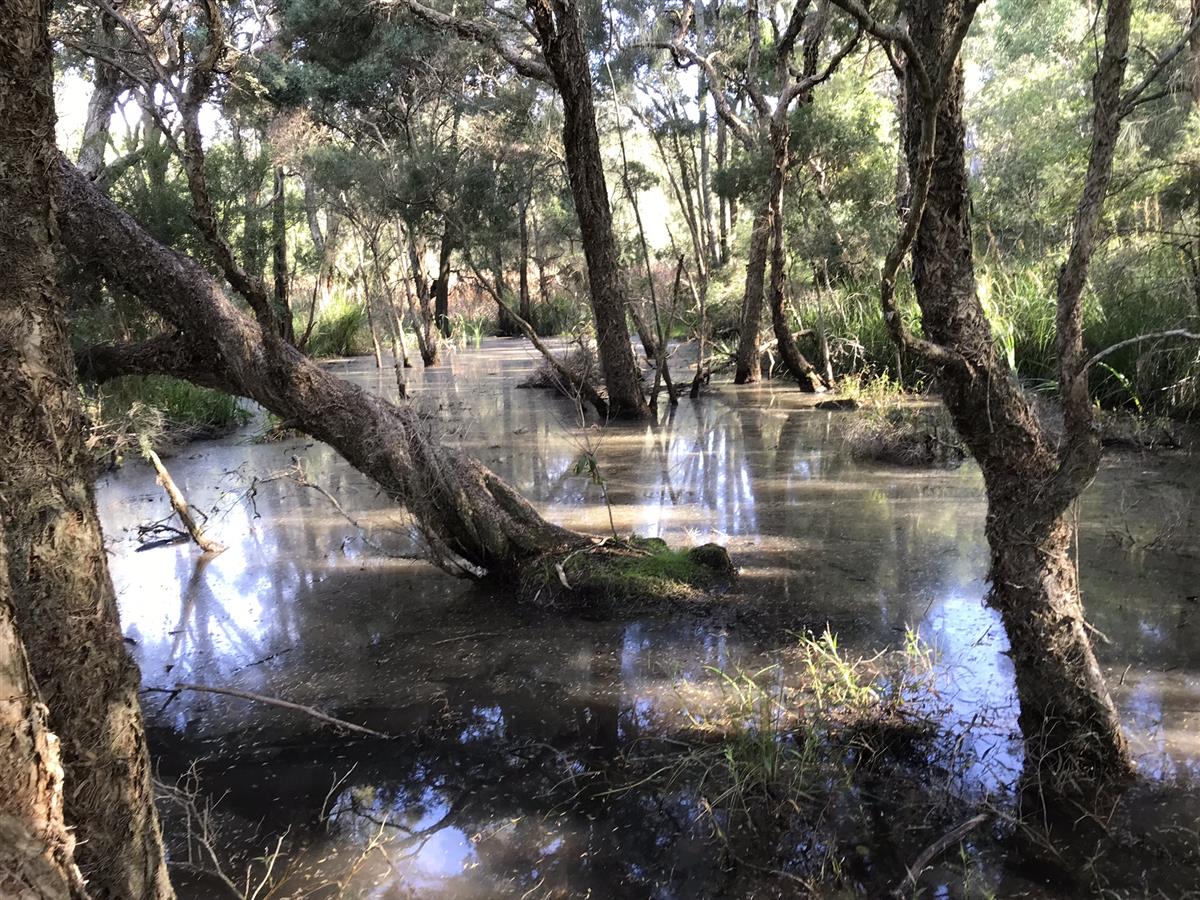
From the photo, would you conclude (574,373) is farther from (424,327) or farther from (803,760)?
(424,327)

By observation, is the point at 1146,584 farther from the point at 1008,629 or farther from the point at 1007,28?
the point at 1007,28

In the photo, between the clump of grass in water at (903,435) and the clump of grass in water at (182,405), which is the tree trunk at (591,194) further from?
the clump of grass in water at (182,405)

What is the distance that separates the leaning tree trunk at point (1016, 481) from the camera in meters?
2.46

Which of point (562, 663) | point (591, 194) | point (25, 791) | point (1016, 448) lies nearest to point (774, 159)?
point (591, 194)

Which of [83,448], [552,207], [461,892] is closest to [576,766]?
[461,892]

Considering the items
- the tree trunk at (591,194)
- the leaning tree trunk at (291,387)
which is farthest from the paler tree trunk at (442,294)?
the leaning tree trunk at (291,387)

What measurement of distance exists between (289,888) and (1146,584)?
Answer: 4038 mm

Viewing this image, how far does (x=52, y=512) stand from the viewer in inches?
56.2

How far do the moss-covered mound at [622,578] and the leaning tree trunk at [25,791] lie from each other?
3.20 m

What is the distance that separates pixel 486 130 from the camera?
17422 millimetres

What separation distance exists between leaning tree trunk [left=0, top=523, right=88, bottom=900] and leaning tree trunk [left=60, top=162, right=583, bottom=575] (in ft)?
10.6

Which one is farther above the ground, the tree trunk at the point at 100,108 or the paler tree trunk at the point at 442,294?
the tree trunk at the point at 100,108

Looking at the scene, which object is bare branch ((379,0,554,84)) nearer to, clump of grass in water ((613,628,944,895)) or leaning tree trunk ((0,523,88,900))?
clump of grass in water ((613,628,944,895))

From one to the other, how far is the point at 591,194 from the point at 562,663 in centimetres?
646
